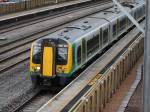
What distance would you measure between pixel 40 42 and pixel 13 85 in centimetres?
284

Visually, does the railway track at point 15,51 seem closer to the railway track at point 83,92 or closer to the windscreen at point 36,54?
the windscreen at point 36,54

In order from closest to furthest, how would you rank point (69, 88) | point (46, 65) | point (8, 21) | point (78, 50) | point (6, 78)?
1. point (69, 88)
2. point (46, 65)
3. point (78, 50)
4. point (6, 78)
5. point (8, 21)

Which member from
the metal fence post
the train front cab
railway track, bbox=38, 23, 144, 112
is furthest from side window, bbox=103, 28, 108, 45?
the metal fence post

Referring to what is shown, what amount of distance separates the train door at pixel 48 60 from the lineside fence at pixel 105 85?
1.94 metres

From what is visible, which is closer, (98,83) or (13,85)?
(98,83)

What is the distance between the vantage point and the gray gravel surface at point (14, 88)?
684 inches

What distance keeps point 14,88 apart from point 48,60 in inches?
98.0

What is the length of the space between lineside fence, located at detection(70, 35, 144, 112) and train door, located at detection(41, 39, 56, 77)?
76.4 inches

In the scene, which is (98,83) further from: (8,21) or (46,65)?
(8,21)

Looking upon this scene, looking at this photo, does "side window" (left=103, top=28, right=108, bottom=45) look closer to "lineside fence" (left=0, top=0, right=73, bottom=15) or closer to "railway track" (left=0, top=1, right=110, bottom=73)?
"railway track" (left=0, top=1, right=110, bottom=73)

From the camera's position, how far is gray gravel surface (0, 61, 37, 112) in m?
17.4

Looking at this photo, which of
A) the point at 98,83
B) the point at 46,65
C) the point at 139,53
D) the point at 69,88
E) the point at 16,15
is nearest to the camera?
the point at 98,83

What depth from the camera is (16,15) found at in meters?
48.6

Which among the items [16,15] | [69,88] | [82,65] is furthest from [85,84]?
[16,15]
